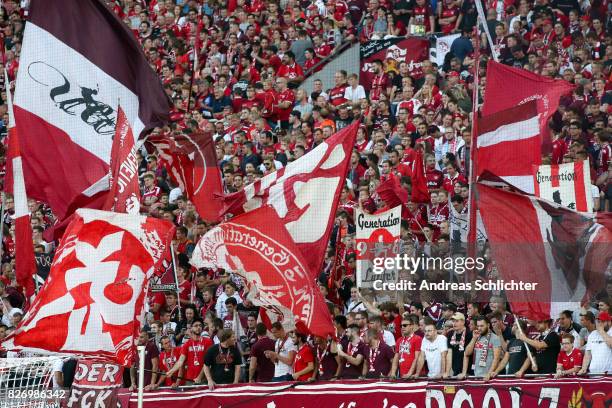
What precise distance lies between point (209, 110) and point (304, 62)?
1780 millimetres

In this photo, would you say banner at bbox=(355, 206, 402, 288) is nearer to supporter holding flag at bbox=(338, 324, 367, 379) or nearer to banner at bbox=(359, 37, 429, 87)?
supporter holding flag at bbox=(338, 324, 367, 379)

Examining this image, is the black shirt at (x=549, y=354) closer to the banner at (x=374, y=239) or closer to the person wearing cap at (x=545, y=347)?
the person wearing cap at (x=545, y=347)

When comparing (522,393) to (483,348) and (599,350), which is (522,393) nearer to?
(483,348)

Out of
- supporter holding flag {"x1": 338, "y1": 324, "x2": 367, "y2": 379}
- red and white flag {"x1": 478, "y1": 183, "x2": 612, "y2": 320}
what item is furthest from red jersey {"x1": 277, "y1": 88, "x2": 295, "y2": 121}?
red and white flag {"x1": 478, "y1": 183, "x2": 612, "y2": 320}

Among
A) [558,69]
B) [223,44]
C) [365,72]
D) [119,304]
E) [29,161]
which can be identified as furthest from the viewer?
[223,44]

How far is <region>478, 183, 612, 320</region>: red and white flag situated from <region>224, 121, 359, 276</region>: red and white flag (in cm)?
186

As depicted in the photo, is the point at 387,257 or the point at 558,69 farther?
the point at 558,69

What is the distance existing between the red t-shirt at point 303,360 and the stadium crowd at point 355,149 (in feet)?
0.08

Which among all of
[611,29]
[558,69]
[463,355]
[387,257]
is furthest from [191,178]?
[611,29]

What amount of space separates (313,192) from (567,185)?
270cm

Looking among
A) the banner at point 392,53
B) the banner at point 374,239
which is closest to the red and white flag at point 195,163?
the banner at point 374,239

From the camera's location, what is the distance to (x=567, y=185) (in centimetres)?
1573

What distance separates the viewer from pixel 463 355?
15.3 meters

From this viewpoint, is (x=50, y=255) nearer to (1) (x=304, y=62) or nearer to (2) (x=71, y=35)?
(2) (x=71, y=35)
